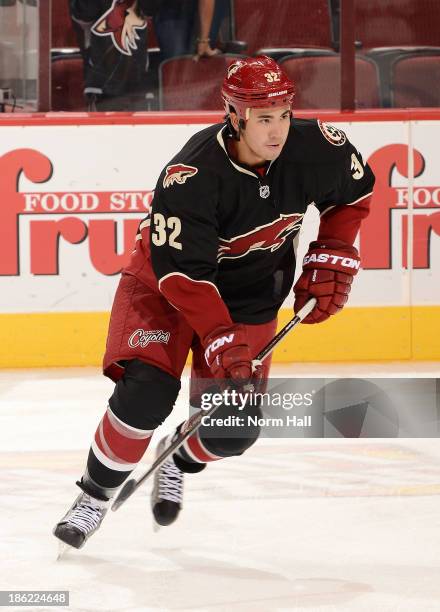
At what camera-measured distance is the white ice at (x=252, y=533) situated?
2373 millimetres

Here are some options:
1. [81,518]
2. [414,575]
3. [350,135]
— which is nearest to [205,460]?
[81,518]

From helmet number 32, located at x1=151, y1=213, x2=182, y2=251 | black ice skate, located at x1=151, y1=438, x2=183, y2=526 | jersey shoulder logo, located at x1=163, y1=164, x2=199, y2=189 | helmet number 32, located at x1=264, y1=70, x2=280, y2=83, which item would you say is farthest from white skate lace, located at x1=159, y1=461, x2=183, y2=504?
helmet number 32, located at x1=264, y1=70, x2=280, y2=83

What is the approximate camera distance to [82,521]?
2676 millimetres

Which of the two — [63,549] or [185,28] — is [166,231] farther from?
[185,28]

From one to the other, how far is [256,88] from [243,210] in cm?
27

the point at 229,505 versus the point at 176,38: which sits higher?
the point at 176,38

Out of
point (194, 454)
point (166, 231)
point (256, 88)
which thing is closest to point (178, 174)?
point (166, 231)

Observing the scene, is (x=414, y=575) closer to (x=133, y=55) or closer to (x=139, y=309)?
(x=139, y=309)

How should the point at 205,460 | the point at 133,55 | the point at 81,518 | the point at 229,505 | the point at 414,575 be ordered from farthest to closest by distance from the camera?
the point at 133,55 < the point at 229,505 < the point at 205,460 < the point at 81,518 < the point at 414,575

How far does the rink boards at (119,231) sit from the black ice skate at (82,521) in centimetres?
231

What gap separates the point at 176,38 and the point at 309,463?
219cm

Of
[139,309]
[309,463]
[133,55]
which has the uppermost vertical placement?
[133,55]

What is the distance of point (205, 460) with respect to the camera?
287cm

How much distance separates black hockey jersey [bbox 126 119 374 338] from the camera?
2.50m
